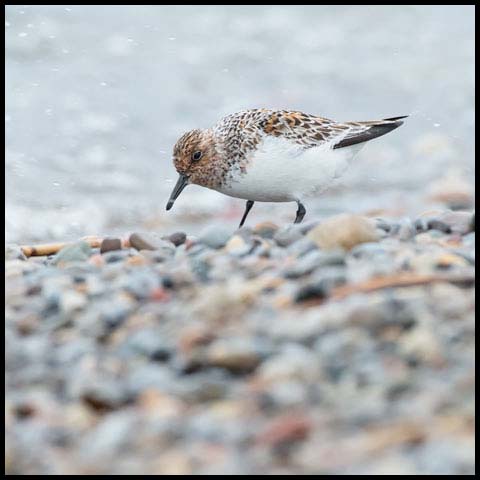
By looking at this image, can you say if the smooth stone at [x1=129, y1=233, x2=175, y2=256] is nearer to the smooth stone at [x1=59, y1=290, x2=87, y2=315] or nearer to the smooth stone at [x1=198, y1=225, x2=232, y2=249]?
the smooth stone at [x1=198, y1=225, x2=232, y2=249]

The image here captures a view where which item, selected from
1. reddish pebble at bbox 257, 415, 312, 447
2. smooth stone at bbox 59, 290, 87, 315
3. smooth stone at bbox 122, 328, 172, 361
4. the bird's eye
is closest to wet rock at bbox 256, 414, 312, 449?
reddish pebble at bbox 257, 415, 312, 447

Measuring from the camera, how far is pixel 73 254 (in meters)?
4.96

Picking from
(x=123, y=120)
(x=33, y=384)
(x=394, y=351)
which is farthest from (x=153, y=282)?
(x=123, y=120)

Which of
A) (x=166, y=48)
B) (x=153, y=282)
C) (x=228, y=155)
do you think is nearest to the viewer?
(x=153, y=282)

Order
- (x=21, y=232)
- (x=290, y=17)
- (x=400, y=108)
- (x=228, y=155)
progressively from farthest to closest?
1. (x=290, y=17)
2. (x=400, y=108)
3. (x=21, y=232)
4. (x=228, y=155)

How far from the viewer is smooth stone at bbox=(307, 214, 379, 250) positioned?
4.36 m

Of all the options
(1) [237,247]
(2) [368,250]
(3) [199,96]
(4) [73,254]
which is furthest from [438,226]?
(3) [199,96]

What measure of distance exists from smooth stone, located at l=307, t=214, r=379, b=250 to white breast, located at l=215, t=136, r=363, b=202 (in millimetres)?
1514

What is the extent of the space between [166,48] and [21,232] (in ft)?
16.6

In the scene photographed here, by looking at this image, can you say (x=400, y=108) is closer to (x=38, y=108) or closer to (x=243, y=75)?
(x=243, y=75)

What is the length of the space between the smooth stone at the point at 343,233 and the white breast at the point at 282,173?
1.51 meters

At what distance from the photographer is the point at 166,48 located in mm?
12789

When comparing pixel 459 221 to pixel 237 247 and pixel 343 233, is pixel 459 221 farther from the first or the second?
pixel 237 247

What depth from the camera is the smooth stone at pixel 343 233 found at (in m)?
4.36
